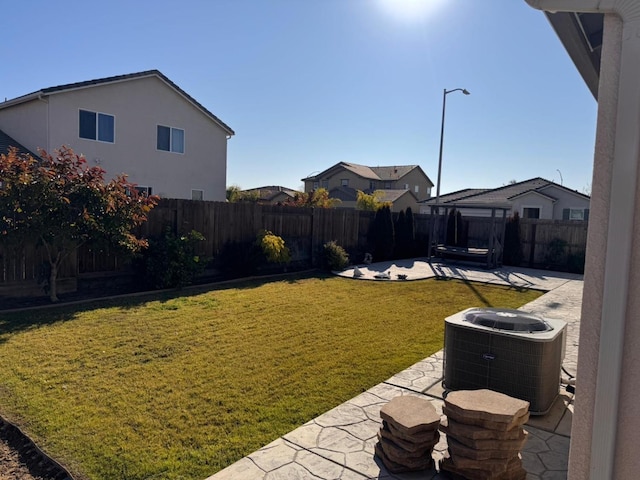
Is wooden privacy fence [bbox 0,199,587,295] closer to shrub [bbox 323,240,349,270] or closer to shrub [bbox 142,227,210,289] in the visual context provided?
shrub [bbox 142,227,210,289]

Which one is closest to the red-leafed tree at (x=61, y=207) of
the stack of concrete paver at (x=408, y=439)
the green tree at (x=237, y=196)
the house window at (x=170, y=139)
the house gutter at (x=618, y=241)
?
the stack of concrete paver at (x=408, y=439)

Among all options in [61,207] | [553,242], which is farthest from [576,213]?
[61,207]

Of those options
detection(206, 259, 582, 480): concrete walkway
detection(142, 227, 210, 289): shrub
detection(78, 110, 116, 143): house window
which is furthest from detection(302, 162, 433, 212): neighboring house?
detection(206, 259, 582, 480): concrete walkway

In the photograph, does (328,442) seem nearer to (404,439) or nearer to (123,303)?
(404,439)

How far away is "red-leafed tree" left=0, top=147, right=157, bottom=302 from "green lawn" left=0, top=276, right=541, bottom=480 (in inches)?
50.3

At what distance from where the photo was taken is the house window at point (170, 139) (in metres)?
17.5

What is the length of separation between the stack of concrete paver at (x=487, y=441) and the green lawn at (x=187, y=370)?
4.59 feet

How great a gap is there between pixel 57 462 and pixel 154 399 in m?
1.04

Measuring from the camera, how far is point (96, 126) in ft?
50.8

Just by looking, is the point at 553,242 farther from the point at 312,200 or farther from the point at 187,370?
the point at 187,370

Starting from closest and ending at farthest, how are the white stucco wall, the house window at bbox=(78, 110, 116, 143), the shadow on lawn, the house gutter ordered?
1. the house gutter
2. the shadow on lawn
3. the white stucco wall
4. the house window at bbox=(78, 110, 116, 143)

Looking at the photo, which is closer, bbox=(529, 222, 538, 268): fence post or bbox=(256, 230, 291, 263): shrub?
bbox=(256, 230, 291, 263): shrub

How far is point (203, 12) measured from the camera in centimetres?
949

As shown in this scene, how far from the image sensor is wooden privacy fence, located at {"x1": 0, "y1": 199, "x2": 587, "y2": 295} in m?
7.91
